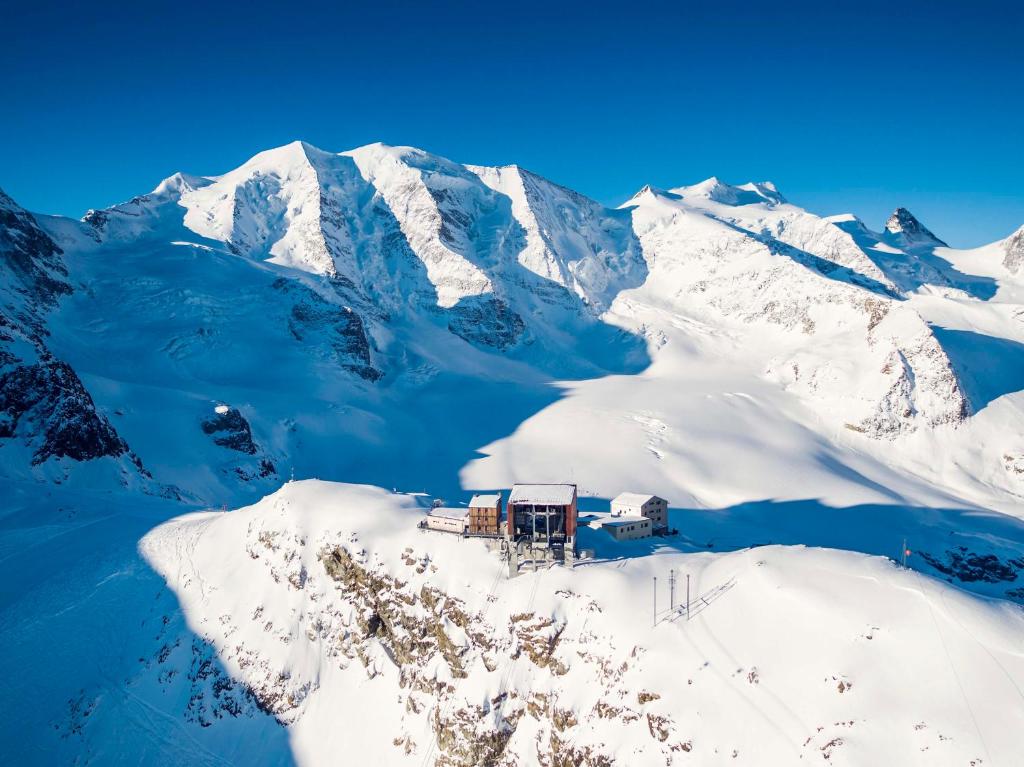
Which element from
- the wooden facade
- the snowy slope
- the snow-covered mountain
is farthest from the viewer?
the wooden facade

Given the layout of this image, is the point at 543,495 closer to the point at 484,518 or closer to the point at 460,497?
the point at 484,518

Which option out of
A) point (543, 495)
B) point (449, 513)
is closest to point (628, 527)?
point (543, 495)

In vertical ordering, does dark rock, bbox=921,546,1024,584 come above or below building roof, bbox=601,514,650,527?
below

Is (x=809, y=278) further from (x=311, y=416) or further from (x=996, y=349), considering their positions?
(x=311, y=416)

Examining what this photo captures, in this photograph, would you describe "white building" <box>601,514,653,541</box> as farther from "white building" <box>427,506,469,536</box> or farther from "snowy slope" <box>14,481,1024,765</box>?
"white building" <box>427,506,469,536</box>

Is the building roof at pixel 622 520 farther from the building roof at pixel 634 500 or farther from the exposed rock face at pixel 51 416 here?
the exposed rock face at pixel 51 416

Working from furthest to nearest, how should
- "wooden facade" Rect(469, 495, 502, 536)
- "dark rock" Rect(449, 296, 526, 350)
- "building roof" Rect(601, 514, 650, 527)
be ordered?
"dark rock" Rect(449, 296, 526, 350) < "building roof" Rect(601, 514, 650, 527) < "wooden facade" Rect(469, 495, 502, 536)

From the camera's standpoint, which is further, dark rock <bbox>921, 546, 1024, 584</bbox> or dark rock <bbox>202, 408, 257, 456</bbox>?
dark rock <bbox>202, 408, 257, 456</bbox>

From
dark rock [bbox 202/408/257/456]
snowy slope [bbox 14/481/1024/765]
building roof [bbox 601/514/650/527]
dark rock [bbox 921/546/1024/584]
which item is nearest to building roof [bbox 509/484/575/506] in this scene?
snowy slope [bbox 14/481/1024/765]
